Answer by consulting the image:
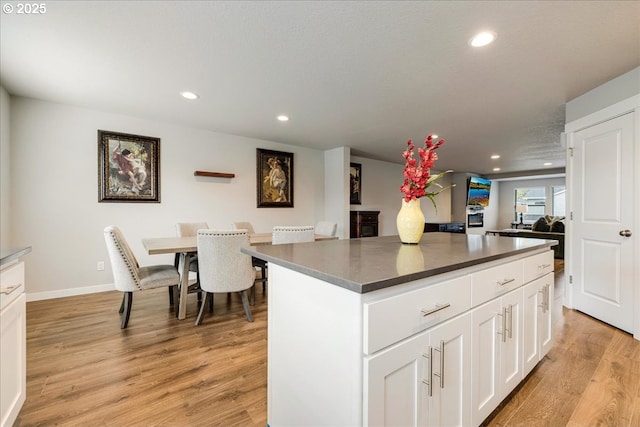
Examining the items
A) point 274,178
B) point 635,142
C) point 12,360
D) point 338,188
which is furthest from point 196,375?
point 338,188

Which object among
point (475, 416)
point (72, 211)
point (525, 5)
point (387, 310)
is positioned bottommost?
point (475, 416)

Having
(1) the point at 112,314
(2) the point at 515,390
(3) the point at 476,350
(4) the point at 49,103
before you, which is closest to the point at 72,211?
(4) the point at 49,103

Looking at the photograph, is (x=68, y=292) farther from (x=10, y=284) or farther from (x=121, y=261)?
(x=10, y=284)

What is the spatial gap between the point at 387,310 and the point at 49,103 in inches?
175

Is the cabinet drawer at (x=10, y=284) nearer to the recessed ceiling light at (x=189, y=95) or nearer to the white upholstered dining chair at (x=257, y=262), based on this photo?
the recessed ceiling light at (x=189, y=95)

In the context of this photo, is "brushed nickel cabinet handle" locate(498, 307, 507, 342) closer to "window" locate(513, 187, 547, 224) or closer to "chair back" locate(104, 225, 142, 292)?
"chair back" locate(104, 225, 142, 292)

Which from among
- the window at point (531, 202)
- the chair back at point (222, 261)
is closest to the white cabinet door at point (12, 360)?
the chair back at point (222, 261)

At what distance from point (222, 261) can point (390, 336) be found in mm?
2006

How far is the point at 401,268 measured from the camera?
39.2 inches

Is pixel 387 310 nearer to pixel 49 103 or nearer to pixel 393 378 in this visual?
pixel 393 378

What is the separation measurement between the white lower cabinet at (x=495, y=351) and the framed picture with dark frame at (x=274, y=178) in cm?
398

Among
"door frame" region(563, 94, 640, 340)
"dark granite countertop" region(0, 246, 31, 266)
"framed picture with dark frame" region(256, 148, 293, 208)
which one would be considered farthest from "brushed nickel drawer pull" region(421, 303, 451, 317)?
"framed picture with dark frame" region(256, 148, 293, 208)

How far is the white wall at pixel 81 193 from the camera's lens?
10.4 feet

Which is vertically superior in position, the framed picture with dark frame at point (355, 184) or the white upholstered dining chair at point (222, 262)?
the framed picture with dark frame at point (355, 184)
